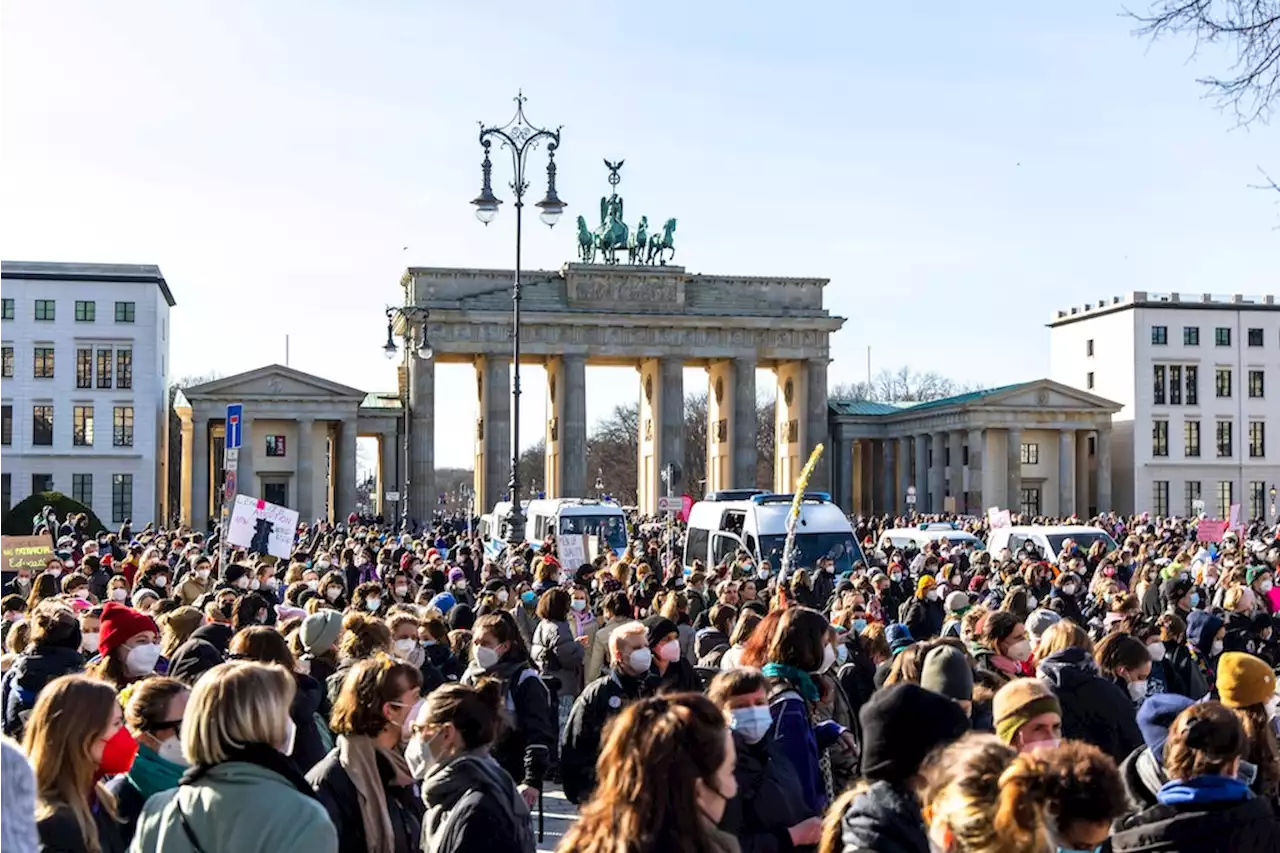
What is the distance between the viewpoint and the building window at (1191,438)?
306ft

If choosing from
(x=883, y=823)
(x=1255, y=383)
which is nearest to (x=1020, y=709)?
(x=883, y=823)

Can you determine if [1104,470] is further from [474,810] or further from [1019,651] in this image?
[474,810]

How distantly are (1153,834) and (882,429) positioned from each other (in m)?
89.3

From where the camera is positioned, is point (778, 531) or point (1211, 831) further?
point (778, 531)

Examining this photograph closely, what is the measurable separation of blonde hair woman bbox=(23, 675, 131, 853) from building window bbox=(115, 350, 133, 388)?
260 feet

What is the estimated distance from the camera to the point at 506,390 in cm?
8362

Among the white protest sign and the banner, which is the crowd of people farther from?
the white protest sign

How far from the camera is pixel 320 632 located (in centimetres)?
968

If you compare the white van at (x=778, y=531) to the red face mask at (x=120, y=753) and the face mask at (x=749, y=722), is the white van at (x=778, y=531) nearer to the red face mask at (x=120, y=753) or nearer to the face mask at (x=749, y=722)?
the face mask at (x=749, y=722)

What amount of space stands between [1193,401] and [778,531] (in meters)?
70.9

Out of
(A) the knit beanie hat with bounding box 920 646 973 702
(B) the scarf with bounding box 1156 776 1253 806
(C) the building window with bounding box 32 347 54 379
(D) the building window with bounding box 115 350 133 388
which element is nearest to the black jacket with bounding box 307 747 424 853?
(A) the knit beanie hat with bounding box 920 646 973 702

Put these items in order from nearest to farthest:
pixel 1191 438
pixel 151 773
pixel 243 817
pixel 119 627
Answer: pixel 243 817 → pixel 151 773 → pixel 119 627 → pixel 1191 438

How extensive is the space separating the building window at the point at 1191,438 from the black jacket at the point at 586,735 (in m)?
90.4

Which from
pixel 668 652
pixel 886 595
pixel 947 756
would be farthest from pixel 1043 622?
pixel 886 595
